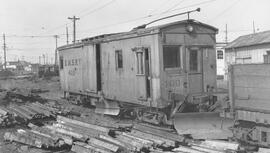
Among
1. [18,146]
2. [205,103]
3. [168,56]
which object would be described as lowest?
[18,146]

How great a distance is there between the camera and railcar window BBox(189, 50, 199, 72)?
12.3 m

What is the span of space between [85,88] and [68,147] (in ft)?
25.2

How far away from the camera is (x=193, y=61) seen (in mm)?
12375

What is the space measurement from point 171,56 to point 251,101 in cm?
410

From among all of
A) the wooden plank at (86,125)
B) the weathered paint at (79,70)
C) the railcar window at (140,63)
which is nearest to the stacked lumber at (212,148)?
the wooden plank at (86,125)

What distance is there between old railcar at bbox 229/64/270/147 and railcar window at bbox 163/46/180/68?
318 cm

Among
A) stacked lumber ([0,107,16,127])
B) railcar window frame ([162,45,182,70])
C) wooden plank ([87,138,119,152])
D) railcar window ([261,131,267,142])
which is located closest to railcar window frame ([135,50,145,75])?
railcar window frame ([162,45,182,70])

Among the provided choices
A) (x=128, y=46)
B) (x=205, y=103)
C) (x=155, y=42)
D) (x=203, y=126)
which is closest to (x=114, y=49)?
(x=128, y=46)

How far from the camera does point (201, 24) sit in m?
12.5

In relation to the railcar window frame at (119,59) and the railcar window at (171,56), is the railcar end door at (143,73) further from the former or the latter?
the railcar window frame at (119,59)

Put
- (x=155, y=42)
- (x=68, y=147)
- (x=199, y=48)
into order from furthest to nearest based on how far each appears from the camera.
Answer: (x=199, y=48) → (x=155, y=42) → (x=68, y=147)

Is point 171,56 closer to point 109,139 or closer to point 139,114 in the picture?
point 139,114

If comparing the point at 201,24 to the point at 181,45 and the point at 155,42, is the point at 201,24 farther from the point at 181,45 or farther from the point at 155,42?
the point at 155,42

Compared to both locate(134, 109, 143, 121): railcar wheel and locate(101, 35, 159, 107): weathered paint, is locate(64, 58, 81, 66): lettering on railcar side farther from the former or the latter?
locate(134, 109, 143, 121): railcar wheel
